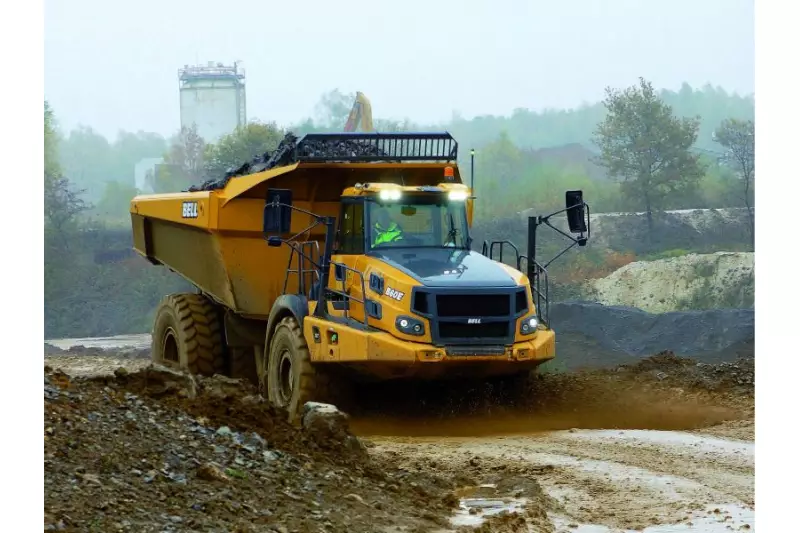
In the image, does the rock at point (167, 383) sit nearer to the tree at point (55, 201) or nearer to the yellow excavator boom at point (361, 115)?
the yellow excavator boom at point (361, 115)

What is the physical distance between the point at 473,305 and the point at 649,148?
3319 cm

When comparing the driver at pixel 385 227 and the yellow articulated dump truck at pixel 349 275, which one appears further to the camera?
the driver at pixel 385 227

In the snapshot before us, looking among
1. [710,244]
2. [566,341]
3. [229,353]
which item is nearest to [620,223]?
[710,244]

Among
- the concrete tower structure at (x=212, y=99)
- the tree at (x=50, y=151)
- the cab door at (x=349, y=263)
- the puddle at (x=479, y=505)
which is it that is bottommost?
the puddle at (x=479, y=505)

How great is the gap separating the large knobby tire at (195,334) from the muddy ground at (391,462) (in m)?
3.00

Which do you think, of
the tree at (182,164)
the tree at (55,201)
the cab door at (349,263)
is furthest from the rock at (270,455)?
the tree at (182,164)

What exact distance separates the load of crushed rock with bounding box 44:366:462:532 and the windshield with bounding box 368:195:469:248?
10.1 ft

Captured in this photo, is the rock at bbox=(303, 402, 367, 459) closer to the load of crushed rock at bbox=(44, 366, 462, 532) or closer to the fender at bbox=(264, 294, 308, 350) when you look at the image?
the load of crushed rock at bbox=(44, 366, 462, 532)

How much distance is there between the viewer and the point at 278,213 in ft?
40.8

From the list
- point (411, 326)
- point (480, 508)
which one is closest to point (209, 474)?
point (480, 508)

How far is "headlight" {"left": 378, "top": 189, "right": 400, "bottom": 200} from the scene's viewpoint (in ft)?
43.1

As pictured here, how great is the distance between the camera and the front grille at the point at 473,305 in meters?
12.2

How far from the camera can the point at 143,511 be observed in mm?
7297

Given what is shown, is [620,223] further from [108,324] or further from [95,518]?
[95,518]
